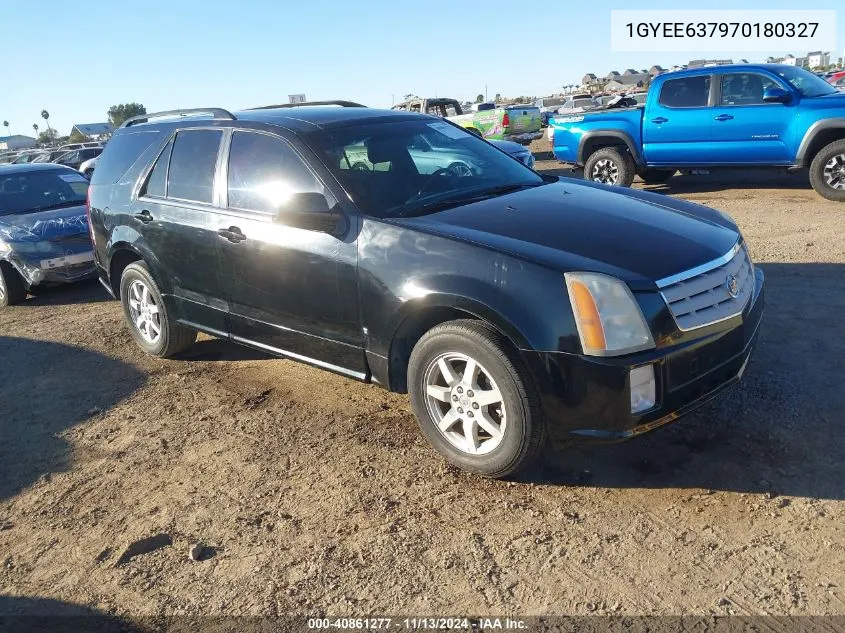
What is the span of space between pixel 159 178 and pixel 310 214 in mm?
1960

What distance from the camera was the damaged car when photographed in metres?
8.00

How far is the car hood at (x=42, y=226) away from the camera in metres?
8.09

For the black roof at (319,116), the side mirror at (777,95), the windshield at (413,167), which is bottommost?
the windshield at (413,167)

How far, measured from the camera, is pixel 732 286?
11.4 ft

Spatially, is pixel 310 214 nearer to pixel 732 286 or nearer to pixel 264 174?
pixel 264 174

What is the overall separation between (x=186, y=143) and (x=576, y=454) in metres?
3.47

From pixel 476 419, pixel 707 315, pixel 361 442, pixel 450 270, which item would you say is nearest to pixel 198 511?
pixel 361 442

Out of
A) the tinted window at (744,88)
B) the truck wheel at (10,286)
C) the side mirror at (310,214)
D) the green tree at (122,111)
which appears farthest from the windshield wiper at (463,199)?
the green tree at (122,111)

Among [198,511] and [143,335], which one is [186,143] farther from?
[198,511]

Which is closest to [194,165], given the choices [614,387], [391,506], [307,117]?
[307,117]

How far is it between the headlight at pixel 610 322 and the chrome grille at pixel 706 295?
7.5 inches

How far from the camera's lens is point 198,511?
3512 millimetres

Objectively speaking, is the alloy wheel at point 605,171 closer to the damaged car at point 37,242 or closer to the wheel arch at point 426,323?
the damaged car at point 37,242

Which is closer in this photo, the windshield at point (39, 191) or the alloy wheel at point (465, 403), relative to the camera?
the alloy wheel at point (465, 403)
